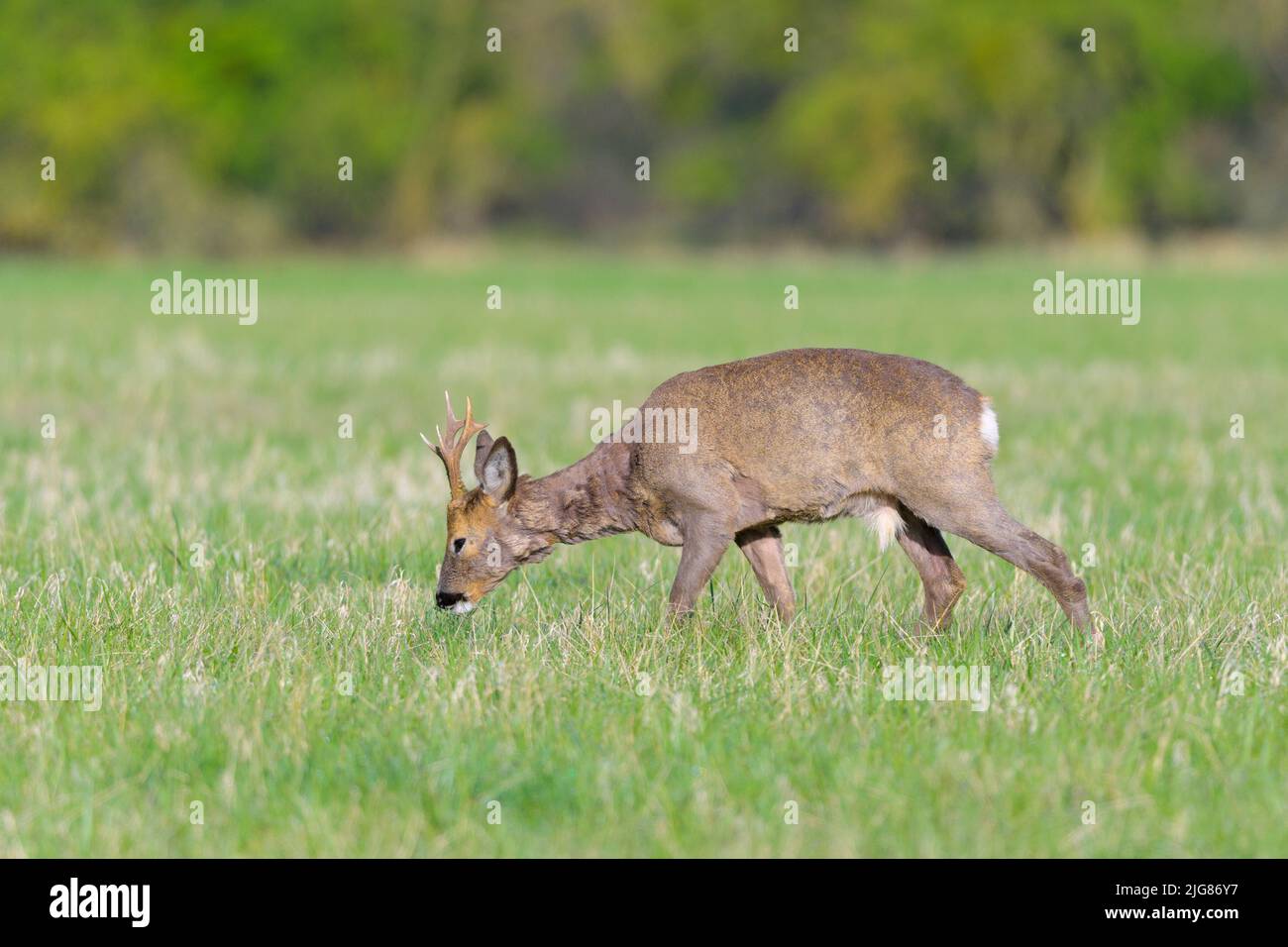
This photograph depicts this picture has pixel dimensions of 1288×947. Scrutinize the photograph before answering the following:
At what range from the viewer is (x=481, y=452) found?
26.0 ft

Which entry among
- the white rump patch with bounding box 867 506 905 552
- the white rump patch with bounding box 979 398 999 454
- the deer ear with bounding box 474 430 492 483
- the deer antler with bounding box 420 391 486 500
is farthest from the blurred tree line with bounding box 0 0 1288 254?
the white rump patch with bounding box 979 398 999 454

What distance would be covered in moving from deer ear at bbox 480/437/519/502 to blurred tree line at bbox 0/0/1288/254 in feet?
166

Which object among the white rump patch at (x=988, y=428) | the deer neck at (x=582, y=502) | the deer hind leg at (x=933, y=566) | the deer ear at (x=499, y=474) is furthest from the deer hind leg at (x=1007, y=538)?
the deer ear at (x=499, y=474)

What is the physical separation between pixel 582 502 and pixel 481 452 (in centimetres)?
49

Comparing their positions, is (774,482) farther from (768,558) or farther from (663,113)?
(663,113)

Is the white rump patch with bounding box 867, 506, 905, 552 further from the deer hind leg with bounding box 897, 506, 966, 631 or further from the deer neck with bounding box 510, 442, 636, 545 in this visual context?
the deer neck with bounding box 510, 442, 636, 545

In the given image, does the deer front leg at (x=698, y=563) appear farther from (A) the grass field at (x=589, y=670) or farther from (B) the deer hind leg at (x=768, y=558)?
(B) the deer hind leg at (x=768, y=558)

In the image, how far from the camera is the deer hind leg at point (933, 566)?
7.85 metres

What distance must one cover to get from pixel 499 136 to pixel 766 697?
58452mm

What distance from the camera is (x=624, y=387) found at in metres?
18.8

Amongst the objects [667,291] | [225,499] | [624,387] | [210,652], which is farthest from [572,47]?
[210,652]

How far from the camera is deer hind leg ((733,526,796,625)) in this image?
8016 mm

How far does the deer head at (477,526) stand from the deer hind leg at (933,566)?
1673 mm
